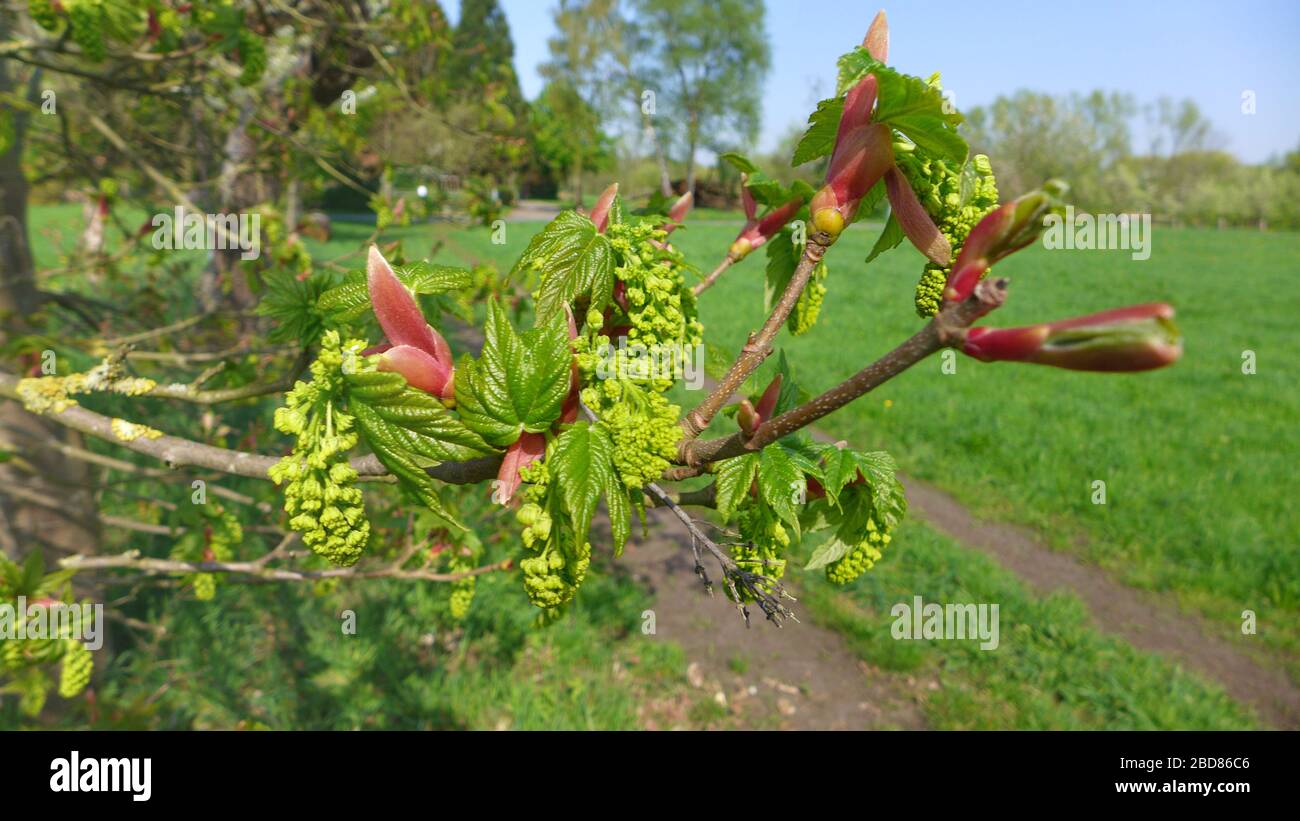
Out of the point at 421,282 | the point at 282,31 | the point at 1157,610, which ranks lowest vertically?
the point at 1157,610

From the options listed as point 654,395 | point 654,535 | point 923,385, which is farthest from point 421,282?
point 923,385

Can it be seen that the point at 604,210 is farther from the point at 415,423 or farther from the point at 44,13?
the point at 44,13

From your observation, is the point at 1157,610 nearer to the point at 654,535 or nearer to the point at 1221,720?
the point at 1221,720

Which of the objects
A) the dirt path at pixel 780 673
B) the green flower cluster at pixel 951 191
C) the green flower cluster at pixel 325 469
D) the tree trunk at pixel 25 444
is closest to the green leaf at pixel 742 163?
the green flower cluster at pixel 951 191

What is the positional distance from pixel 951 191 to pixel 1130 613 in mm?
5370

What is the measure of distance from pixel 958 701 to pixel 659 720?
172cm

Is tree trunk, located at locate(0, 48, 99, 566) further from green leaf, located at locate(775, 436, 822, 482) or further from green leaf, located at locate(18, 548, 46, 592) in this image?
green leaf, located at locate(775, 436, 822, 482)

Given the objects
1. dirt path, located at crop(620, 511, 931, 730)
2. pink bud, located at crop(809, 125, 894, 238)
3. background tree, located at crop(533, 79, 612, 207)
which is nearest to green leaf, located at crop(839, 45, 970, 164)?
pink bud, located at crop(809, 125, 894, 238)

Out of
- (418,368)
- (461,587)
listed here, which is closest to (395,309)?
(418,368)

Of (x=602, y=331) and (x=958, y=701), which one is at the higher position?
(x=602, y=331)

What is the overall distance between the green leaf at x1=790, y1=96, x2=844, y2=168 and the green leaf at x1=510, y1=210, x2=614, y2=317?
0.96 feet

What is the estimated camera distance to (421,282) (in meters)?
1.11

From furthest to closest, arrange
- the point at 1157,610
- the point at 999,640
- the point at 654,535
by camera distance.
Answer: the point at 654,535, the point at 1157,610, the point at 999,640

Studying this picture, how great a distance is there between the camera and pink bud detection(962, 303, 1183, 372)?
0.51 metres
